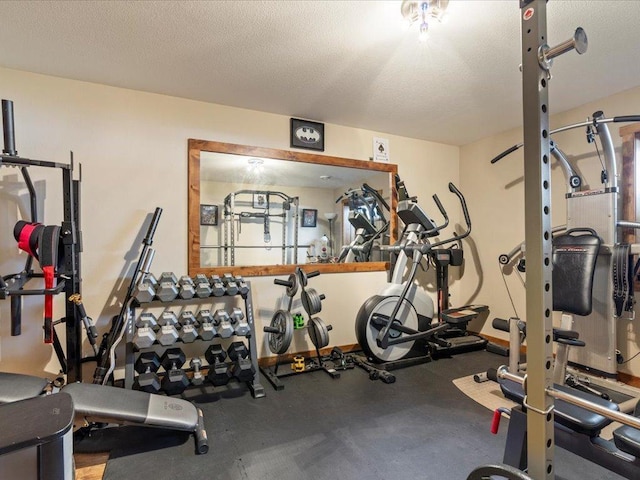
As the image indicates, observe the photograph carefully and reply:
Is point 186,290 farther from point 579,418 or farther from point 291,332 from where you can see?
point 579,418

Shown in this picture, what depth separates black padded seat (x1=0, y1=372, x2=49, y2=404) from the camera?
A: 5.61ft

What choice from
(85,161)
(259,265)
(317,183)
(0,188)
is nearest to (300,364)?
(259,265)

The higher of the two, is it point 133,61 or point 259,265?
point 133,61

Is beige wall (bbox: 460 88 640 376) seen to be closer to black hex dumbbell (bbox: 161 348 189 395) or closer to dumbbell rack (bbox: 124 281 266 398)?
dumbbell rack (bbox: 124 281 266 398)

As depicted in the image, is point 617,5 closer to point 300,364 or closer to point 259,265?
point 259,265

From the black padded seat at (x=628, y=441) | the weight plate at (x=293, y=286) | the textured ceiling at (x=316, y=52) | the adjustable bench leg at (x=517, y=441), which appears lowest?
the adjustable bench leg at (x=517, y=441)

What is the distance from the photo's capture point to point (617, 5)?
1.79m

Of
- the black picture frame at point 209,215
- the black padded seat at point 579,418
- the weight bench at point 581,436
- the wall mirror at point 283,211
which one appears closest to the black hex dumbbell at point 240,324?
the wall mirror at point 283,211

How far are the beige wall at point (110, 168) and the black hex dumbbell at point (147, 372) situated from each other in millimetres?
535

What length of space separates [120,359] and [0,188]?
5.03 feet

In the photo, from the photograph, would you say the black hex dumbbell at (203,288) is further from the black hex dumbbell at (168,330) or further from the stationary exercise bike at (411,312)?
the stationary exercise bike at (411,312)

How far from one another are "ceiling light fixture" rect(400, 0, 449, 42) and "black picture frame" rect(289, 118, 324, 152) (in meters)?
1.68

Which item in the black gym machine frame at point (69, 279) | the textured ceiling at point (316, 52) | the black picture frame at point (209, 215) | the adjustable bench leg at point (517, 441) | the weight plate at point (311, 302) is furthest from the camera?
the black picture frame at point (209, 215)

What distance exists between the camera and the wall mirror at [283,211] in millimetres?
3025
